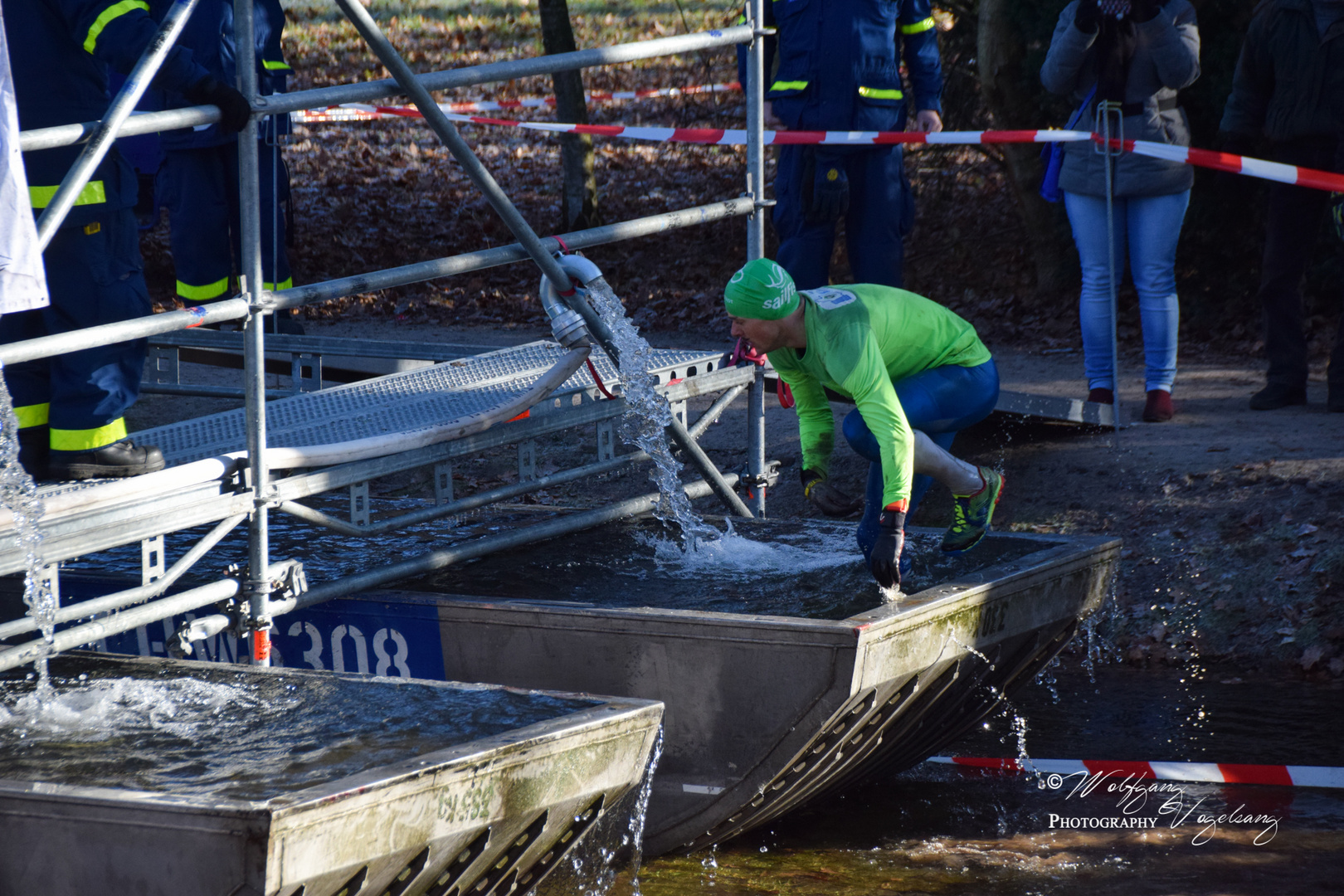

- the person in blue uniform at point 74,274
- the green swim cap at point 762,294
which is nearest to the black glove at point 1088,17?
the green swim cap at point 762,294

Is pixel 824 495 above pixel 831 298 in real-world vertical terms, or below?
below

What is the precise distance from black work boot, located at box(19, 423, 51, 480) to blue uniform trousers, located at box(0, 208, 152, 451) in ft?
0.08

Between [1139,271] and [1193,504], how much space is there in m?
1.25

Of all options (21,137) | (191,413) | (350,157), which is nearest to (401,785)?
(21,137)

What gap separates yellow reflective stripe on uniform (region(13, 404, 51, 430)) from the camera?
4.49 metres

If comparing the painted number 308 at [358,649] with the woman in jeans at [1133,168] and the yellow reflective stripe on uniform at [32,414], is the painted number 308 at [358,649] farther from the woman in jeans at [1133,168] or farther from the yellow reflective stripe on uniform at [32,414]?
the woman in jeans at [1133,168]

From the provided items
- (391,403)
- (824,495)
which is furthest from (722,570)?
(391,403)

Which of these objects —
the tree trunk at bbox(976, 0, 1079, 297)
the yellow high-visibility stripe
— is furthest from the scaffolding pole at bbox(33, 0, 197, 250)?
the tree trunk at bbox(976, 0, 1079, 297)

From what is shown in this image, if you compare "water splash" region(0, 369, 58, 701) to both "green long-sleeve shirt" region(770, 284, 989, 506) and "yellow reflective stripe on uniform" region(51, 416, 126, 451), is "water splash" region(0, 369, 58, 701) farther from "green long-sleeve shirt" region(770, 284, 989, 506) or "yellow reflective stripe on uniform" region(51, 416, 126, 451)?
"green long-sleeve shirt" region(770, 284, 989, 506)

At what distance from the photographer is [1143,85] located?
6984 millimetres

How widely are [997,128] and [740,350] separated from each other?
216 inches

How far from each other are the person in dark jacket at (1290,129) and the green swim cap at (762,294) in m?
3.62

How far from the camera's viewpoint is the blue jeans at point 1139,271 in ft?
23.1

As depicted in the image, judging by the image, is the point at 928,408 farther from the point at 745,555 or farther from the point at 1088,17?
the point at 1088,17
